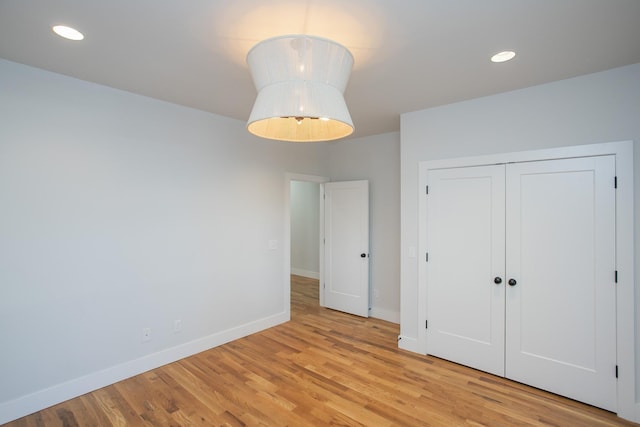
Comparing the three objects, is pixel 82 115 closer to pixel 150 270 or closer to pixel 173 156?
pixel 173 156

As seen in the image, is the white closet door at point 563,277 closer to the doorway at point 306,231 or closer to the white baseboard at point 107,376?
the white baseboard at point 107,376

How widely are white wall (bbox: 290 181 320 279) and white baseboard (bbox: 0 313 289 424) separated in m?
3.61

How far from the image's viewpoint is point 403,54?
2.19 meters

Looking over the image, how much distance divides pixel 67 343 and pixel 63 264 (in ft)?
2.23

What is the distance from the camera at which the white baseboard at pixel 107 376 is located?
2.35m

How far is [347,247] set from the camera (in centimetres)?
481

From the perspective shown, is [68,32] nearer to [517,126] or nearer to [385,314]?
[517,126]

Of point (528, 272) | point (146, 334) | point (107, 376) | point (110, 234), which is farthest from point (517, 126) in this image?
point (107, 376)

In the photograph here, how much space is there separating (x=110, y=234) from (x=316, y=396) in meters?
2.38

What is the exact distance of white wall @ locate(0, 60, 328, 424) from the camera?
2.38m

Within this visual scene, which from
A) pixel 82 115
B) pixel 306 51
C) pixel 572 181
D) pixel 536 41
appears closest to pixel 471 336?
pixel 572 181

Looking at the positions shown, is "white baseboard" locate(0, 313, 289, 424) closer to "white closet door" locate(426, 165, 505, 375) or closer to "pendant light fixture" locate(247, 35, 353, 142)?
"white closet door" locate(426, 165, 505, 375)

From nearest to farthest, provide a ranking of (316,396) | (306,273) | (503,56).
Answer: (503,56) → (316,396) → (306,273)

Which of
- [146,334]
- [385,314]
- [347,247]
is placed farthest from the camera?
[347,247]
